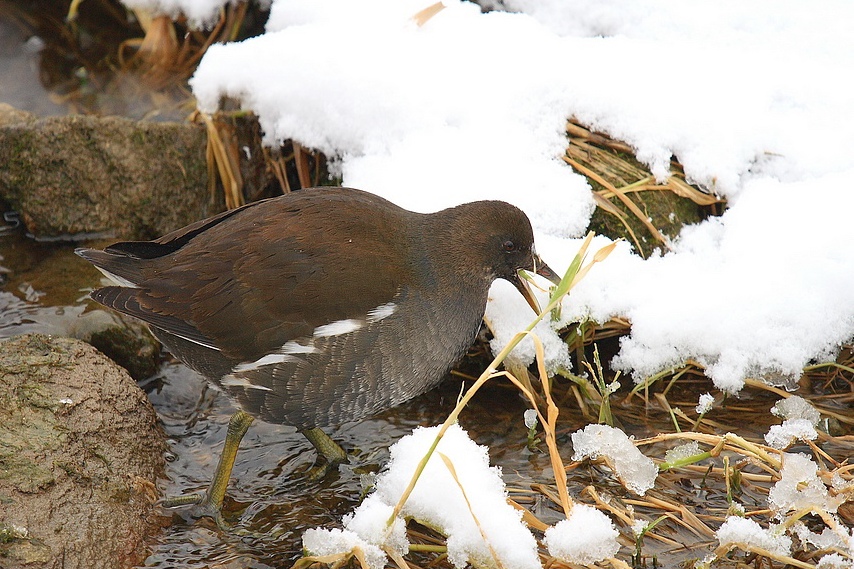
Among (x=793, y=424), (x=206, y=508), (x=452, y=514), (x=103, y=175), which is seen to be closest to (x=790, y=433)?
(x=793, y=424)

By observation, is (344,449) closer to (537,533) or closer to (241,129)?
(537,533)

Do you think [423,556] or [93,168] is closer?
[423,556]

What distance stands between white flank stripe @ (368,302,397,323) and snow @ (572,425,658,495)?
2.73 ft

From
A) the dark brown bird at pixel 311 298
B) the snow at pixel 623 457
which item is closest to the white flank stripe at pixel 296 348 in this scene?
the dark brown bird at pixel 311 298

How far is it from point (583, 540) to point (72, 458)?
5.95 ft

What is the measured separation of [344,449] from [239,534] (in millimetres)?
675

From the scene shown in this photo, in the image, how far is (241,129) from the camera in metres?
4.72

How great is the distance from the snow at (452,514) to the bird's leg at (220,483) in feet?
2.22

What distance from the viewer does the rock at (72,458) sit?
9.50 ft

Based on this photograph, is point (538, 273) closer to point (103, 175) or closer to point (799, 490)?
point (799, 490)

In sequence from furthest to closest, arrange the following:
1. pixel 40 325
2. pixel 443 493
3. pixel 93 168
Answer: pixel 93 168 < pixel 40 325 < pixel 443 493

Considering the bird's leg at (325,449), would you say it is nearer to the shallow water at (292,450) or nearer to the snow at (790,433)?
the shallow water at (292,450)

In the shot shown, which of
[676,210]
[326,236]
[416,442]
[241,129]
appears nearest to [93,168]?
[241,129]

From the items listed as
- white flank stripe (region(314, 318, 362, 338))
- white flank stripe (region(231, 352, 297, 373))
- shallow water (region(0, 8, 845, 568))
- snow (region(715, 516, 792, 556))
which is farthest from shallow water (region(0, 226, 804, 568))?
white flank stripe (region(314, 318, 362, 338))
